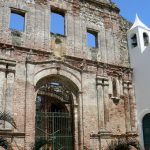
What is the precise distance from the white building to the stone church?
1.04 ft

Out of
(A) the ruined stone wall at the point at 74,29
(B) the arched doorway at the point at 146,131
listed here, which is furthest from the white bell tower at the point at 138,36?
(B) the arched doorway at the point at 146,131

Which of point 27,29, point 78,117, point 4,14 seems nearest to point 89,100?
point 78,117

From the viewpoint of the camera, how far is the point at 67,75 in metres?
13.4

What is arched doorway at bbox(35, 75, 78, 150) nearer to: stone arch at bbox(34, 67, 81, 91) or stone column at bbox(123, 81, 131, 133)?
stone arch at bbox(34, 67, 81, 91)

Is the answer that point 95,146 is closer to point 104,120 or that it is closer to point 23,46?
point 104,120

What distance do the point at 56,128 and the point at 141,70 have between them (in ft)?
16.8

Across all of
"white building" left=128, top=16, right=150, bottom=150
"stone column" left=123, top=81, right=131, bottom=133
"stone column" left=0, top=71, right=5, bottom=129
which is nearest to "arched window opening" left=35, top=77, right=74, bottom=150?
"stone column" left=0, top=71, right=5, bottom=129

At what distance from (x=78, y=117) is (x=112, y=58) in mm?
3656

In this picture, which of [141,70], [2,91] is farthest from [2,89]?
[141,70]

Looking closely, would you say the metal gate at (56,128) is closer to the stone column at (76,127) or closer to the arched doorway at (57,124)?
the arched doorway at (57,124)

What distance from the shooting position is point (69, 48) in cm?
1390

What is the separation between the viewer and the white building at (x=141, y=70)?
14289mm

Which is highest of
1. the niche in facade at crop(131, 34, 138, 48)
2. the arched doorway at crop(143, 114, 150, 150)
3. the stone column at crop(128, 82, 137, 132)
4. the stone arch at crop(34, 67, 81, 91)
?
the niche in facade at crop(131, 34, 138, 48)

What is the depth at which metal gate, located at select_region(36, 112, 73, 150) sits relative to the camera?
510 inches
